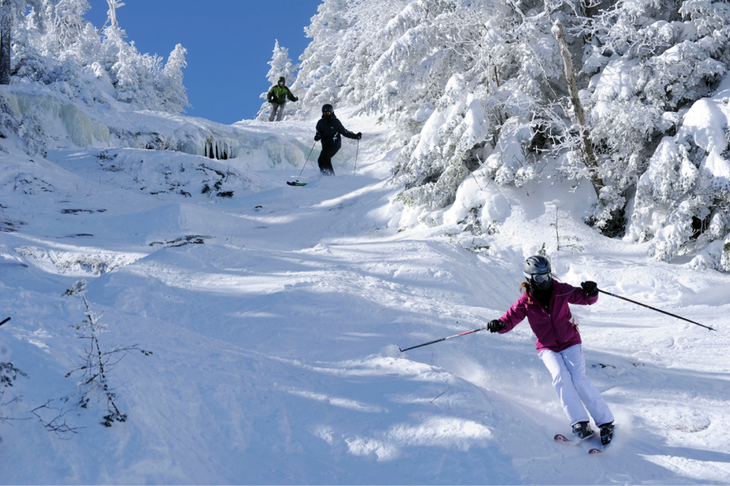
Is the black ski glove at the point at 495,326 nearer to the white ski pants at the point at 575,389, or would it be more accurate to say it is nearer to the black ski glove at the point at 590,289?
the white ski pants at the point at 575,389

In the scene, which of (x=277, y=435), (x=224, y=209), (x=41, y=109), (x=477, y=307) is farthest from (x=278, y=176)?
(x=277, y=435)

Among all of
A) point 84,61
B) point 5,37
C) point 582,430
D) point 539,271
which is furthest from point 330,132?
point 84,61

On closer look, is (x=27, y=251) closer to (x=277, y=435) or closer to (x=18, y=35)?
(x=277, y=435)

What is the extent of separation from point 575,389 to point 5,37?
23920mm

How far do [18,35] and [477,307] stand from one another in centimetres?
2476

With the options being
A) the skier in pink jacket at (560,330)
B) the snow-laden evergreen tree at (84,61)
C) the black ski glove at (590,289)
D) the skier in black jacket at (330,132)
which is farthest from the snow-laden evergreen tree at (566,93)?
the snow-laden evergreen tree at (84,61)

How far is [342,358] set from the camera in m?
Answer: 4.89

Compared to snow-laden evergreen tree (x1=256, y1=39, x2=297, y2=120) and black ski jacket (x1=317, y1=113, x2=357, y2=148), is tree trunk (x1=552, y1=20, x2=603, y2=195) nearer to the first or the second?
black ski jacket (x1=317, y1=113, x2=357, y2=148)

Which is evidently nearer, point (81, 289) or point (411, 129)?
point (81, 289)

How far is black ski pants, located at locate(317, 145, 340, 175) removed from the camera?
1636 cm

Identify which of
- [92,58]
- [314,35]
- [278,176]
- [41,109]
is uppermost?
[314,35]

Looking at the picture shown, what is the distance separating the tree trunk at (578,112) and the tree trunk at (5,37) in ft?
67.0

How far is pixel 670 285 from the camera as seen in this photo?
751 cm

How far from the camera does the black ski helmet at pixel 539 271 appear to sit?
13.7 ft
